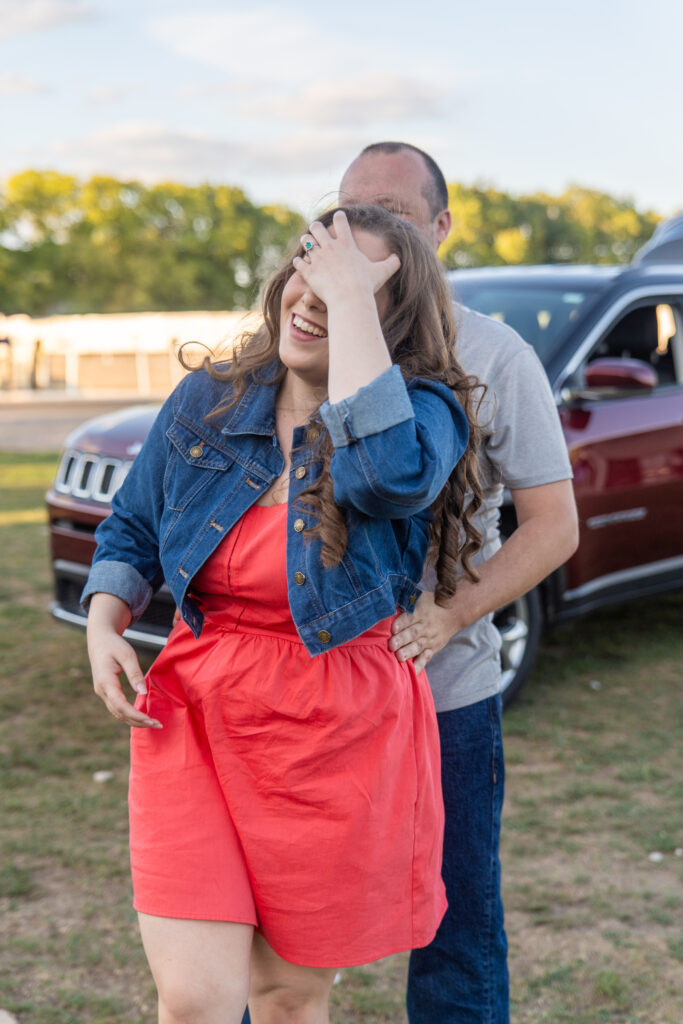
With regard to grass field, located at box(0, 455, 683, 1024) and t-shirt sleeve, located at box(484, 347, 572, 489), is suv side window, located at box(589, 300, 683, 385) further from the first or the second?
t-shirt sleeve, located at box(484, 347, 572, 489)

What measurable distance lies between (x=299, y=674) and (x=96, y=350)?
57087mm

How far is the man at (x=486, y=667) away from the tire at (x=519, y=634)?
259cm

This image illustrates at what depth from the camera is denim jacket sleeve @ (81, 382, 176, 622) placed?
1.95m

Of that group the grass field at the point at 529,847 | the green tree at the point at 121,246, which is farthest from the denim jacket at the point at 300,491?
the green tree at the point at 121,246

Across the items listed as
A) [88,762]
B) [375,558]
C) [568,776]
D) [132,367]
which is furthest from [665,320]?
[132,367]

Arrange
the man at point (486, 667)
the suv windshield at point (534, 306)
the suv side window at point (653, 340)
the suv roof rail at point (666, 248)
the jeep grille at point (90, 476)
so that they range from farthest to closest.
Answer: the suv roof rail at point (666, 248) < the suv side window at point (653, 340) < the suv windshield at point (534, 306) < the jeep grille at point (90, 476) < the man at point (486, 667)

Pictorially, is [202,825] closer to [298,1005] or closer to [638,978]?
[298,1005]

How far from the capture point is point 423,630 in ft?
6.27

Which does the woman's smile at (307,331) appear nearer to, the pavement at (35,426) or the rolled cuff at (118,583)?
the rolled cuff at (118,583)

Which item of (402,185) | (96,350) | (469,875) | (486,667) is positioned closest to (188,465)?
(486,667)

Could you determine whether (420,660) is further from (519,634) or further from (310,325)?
(519,634)

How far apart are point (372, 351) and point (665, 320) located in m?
4.62

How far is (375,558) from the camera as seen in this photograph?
1765 millimetres

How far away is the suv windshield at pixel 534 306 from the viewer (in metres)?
5.21
